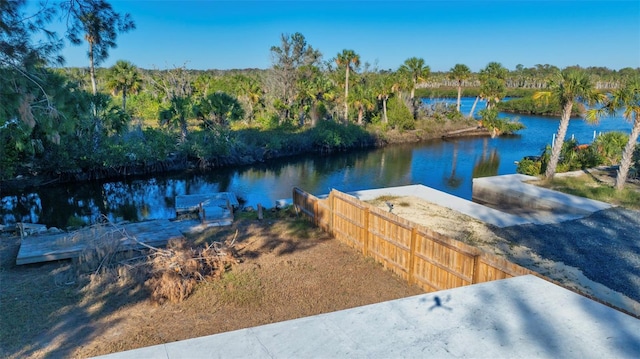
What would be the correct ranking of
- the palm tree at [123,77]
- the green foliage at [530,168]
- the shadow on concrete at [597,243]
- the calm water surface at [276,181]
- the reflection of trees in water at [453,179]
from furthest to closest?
the palm tree at [123,77] → the reflection of trees in water at [453,179] → the calm water surface at [276,181] → the green foliage at [530,168] → the shadow on concrete at [597,243]

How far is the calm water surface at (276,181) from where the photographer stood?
20.5 m

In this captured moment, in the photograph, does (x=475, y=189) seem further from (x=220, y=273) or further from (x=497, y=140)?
(x=497, y=140)

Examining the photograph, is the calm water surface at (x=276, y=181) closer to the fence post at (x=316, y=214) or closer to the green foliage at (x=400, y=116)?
the green foliage at (x=400, y=116)

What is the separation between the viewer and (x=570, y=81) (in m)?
17.1

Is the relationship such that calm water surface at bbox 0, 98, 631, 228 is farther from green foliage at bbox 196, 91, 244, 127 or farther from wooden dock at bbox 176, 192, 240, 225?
green foliage at bbox 196, 91, 244, 127

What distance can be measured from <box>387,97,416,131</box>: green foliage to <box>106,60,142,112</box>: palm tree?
24.6 m

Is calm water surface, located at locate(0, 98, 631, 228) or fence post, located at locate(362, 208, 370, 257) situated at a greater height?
fence post, located at locate(362, 208, 370, 257)

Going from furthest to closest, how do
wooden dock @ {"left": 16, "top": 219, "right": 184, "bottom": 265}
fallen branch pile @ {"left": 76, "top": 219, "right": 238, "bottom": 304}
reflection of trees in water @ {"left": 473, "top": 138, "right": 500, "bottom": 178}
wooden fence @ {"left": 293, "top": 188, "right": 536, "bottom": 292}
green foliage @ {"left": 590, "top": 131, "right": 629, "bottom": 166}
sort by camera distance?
reflection of trees in water @ {"left": 473, "top": 138, "right": 500, "bottom": 178}, green foliage @ {"left": 590, "top": 131, "right": 629, "bottom": 166}, wooden dock @ {"left": 16, "top": 219, "right": 184, "bottom": 265}, fallen branch pile @ {"left": 76, "top": 219, "right": 238, "bottom": 304}, wooden fence @ {"left": 293, "top": 188, "right": 536, "bottom": 292}

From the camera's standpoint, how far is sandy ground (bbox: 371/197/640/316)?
786cm

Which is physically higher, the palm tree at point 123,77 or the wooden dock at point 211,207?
the palm tree at point 123,77

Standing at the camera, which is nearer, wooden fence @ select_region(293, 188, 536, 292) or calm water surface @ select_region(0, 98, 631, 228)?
wooden fence @ select_region(293, 188, 536, 292)

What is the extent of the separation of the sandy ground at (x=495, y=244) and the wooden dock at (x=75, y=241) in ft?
24.1

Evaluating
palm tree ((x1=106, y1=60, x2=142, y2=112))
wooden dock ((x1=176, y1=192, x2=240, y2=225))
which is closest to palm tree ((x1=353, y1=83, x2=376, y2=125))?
palm tree ((x1=106, y1=60, x2=142, y2=112))

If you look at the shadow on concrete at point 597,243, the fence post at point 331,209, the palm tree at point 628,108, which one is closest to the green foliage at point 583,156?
the palm tree at point 628,108
